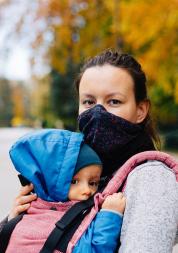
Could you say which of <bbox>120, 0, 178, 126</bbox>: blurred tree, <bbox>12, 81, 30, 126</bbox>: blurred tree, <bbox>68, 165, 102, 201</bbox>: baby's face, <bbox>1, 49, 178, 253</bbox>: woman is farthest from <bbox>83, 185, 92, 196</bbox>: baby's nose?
<bbox>12, 81, 30, 126</bbox>: blurred tree

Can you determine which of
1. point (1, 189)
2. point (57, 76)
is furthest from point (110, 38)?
point (57, 76)

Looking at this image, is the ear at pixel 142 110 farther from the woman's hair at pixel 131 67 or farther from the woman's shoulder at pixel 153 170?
the woman's shoulder at pixel 153 170

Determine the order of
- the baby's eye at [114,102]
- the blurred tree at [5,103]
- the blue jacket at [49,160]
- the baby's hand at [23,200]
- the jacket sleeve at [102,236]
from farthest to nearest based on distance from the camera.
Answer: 1. the blurred tree at [5,103]
2. the baby's eye at [114,102]
3. the baby's hand at [23,200]
4. the blue jacket at [49,160]
5. the jacket sleeve at [102,236]

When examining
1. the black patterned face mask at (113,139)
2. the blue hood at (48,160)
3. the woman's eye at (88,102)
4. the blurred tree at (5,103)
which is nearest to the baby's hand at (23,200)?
the blue hood at (48,160)

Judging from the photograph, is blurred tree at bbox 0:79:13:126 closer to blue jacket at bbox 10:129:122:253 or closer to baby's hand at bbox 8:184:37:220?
baby's hand at bbox 8:184:37:220

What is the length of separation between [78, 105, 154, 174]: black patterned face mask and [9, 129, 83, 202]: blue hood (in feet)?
0.71

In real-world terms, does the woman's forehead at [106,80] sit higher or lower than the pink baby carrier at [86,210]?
higher

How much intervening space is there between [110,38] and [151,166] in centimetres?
2079

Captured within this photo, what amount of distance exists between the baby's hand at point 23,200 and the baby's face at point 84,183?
0.18 metres

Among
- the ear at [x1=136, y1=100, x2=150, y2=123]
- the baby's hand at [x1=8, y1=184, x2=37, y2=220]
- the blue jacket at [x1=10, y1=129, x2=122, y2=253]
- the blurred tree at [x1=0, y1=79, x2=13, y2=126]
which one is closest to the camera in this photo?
the blue jacket at [x1=10, y1=129, x2=122, y2=253]

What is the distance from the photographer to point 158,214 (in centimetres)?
187

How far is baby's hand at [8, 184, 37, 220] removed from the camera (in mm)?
2270

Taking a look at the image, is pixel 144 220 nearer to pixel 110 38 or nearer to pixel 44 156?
pixel 44 156

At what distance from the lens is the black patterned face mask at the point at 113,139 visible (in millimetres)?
2359
